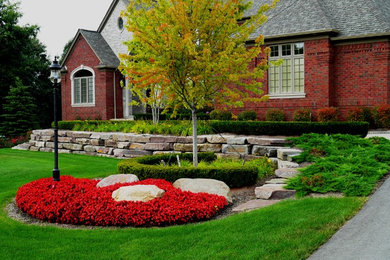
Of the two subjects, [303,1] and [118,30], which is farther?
[118,30]

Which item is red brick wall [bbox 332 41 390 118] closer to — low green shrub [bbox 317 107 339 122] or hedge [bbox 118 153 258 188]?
low green shrub [bbox 317 107 339 122]

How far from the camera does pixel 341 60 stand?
17.1 m

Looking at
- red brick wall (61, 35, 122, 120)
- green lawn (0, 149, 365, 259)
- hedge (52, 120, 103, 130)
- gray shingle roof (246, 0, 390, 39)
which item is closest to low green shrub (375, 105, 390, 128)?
gray shingle roof (246, 0, 390, 39)

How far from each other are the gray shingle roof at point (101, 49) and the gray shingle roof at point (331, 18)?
9.71 m

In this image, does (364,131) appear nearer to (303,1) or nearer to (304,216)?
(304,216)

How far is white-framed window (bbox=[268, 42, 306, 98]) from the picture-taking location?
1745 cm

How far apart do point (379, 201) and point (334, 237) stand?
1.60 metres

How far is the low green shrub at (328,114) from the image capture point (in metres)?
15.9

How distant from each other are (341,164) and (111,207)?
4.63 meters

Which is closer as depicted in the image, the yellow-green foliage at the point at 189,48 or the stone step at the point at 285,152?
the yellow-green foliage at the point at 189,48

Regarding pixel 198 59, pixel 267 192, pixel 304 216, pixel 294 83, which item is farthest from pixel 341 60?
pixel 304 216

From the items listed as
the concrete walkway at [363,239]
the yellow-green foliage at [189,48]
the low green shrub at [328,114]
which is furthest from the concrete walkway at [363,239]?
the low green shrub at [328,114]

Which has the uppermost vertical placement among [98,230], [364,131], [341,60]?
[341,60]

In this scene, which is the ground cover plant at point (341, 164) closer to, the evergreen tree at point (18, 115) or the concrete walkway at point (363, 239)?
the concrete walkway at point (363, 239)
